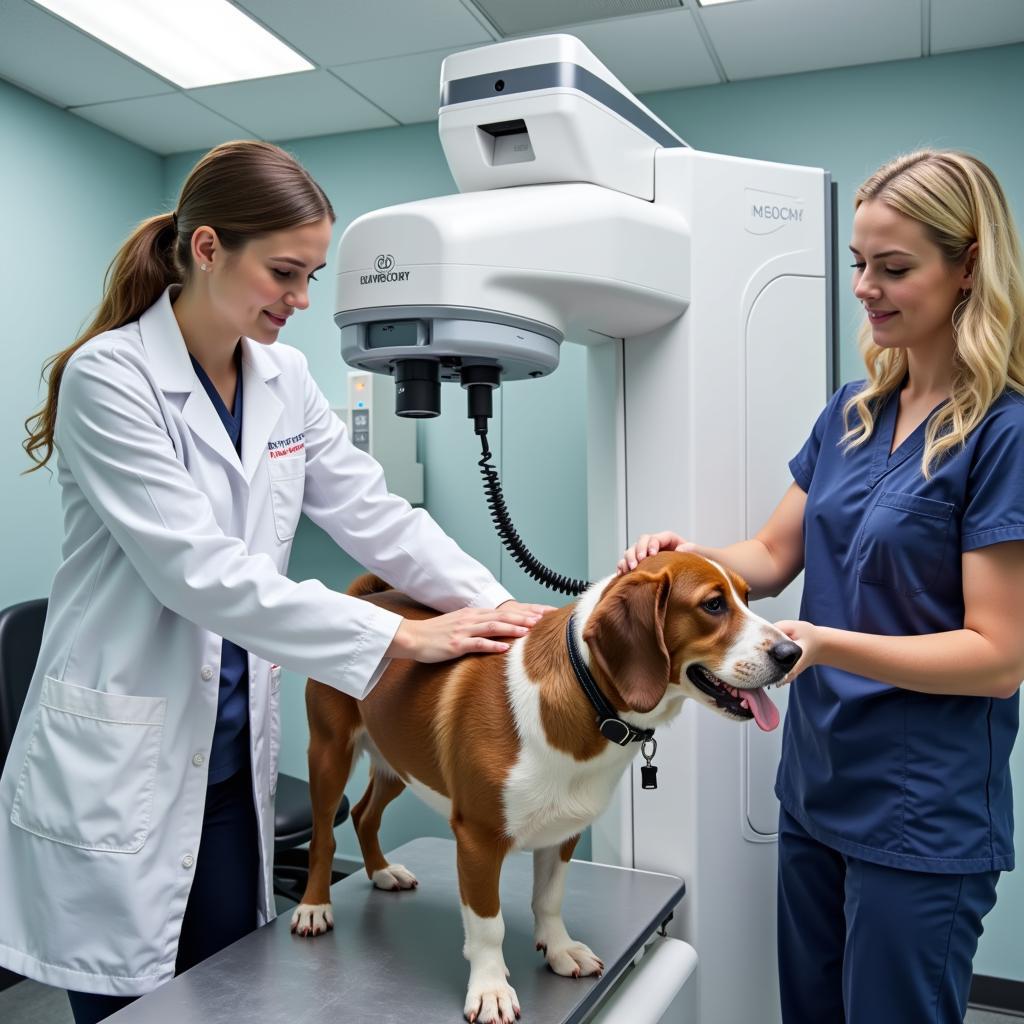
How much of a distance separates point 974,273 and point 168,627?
105 cm

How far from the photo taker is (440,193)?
2920 mm

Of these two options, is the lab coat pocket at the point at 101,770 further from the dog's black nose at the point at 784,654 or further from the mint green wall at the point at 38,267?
the mint green wall at the point at 38,267

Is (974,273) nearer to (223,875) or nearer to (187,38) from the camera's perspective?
(223,875)

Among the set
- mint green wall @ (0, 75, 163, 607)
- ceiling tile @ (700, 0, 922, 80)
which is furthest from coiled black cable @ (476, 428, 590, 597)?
mint green wall @ (0, 75, 163, 607)

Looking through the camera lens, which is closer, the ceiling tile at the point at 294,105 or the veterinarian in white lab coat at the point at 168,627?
the veterinarian in white lab coat at the point at 168,627

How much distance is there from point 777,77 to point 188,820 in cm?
238

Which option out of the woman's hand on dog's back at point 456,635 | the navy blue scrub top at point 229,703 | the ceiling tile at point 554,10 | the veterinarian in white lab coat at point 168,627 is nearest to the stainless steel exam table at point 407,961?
the veterinarian in white lab coat at point 168,627

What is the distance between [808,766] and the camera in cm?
126

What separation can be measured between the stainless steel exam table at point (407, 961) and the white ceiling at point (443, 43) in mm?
1886

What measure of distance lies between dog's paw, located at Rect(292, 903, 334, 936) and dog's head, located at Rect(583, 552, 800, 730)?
0.52 m

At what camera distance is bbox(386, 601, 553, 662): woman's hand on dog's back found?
113cm

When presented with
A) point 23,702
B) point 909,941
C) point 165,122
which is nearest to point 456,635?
point 909,941

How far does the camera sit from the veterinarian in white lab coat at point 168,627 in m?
1.08

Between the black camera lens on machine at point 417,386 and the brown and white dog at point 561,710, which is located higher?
the black camera lens on machine at point 417,386
